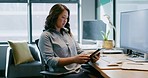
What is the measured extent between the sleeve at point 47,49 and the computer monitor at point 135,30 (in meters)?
0.83

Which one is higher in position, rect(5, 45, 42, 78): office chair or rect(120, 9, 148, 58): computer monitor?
rect(120, 9, 148, 58): computer monitor

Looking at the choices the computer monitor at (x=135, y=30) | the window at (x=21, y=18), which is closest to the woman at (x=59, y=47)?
the computer monitor at (x=135, y=30)

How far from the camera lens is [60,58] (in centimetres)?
219

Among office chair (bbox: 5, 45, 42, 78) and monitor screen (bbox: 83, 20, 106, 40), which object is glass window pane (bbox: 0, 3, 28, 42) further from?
monitor screen (bbox: 83, 20, 106, 40)

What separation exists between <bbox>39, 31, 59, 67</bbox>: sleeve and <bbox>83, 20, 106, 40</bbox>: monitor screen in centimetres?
188

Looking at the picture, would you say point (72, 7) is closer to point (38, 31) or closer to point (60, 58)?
point (38, 31)

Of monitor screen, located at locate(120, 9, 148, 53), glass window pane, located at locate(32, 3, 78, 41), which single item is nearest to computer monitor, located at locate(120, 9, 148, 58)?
monitor screen, located at locate(120, 9, 148, 53)

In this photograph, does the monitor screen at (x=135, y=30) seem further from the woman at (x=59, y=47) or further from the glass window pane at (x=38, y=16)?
the glass window pane at (x=38, y=16)

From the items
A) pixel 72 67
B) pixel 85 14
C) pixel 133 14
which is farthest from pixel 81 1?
pixel 72 67

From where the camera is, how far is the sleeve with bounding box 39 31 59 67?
7.16 ft

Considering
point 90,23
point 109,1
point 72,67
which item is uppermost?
point 109,1

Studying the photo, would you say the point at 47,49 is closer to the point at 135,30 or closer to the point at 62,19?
the point at 62,19

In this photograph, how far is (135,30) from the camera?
2545 mm

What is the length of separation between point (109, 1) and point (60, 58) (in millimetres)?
2507
